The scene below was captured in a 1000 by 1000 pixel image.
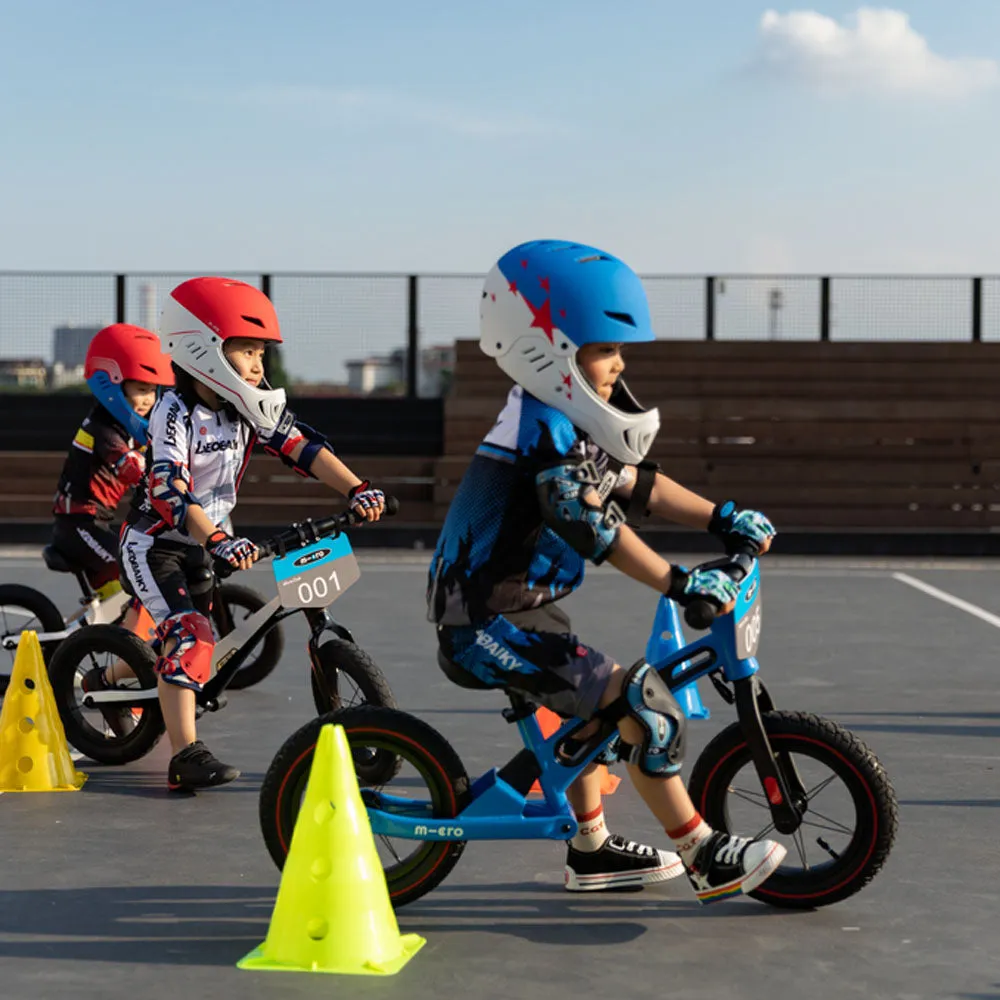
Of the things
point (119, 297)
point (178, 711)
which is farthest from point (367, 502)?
point (119, 297)

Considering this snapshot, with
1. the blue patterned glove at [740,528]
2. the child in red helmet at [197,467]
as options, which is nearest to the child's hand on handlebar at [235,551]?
the child in red helmet at [197,467]

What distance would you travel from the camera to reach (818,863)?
5.60 metres

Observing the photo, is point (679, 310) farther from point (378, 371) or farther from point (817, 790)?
point (817, 790)

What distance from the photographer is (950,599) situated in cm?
1472

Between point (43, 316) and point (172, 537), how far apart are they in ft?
58.4

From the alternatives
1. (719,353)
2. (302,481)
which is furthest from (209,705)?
(719,353)

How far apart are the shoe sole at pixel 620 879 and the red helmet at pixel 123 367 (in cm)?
385

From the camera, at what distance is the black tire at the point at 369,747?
5133 millimetres

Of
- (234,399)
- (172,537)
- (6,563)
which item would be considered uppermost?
(234,399)

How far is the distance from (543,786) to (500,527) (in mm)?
766

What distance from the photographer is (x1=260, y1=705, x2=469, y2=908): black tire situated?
202 inches

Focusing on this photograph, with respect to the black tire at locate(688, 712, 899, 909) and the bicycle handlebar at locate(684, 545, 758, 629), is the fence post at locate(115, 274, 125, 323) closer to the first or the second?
the black tire at locate(688, 712, 899, 909)

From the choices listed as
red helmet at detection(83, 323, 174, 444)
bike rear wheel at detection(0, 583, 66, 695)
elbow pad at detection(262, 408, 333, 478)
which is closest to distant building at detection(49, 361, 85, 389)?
bike rear wheel at detection(0, 583, 66, 695)

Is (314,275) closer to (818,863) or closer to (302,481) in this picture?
(302,481)
